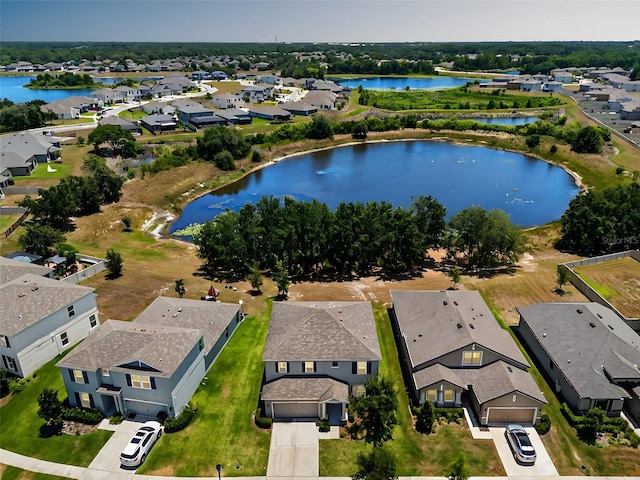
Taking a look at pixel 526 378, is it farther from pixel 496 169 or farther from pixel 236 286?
pixel 496 169

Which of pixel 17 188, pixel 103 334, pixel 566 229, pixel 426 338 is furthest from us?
pixel 17 188

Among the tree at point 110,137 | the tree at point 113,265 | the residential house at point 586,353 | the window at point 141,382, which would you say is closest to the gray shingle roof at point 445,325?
the residential house at point 586,353

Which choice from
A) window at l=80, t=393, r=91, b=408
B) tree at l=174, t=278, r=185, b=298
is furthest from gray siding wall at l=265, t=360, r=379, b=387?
tree at l=174, t=278, r=185, b=298

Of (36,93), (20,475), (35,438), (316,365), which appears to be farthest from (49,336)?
(36,93)

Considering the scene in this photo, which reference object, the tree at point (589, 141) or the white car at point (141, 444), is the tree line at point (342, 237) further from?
the tree at point (589, 141)

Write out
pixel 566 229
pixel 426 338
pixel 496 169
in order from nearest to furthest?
pixel 426 338 → pixel 566 229 → pixel 496 169

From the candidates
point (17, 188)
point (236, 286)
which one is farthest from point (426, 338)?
point (17, 188)

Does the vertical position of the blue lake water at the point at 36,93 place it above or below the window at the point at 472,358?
above
